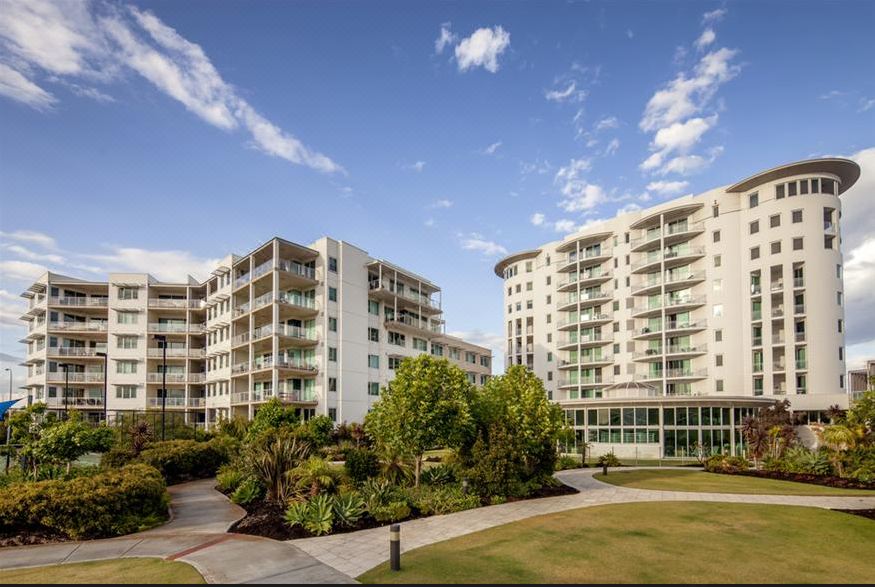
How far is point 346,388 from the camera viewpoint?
152ft

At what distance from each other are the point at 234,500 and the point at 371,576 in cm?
1063

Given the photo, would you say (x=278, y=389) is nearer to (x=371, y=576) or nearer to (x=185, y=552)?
(x=185, y=552)

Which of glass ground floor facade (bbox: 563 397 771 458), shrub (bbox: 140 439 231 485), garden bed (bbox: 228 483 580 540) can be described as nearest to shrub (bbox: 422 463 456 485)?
garden bed (bbox: 228 483 580 540)

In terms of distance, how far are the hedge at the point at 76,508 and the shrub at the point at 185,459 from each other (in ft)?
28.3

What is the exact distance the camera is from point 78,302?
60000mm

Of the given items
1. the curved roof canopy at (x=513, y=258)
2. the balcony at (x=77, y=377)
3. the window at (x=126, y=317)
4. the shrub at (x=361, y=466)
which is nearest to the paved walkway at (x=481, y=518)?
the shrub at (x=361, y=466)

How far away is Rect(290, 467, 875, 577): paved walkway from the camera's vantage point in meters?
12.5

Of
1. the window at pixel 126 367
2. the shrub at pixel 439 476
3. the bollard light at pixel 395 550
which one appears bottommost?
the shrub at pixel 439 476

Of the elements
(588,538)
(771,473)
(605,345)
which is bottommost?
(771,473)

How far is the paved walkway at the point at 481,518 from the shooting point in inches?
492

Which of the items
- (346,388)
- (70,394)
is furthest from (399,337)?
(70,394)

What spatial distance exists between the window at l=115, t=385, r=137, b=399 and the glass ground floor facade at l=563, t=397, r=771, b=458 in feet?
160

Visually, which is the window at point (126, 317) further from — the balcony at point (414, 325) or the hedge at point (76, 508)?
the hedge at point (76, 508)

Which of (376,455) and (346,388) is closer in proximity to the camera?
(376,455)
